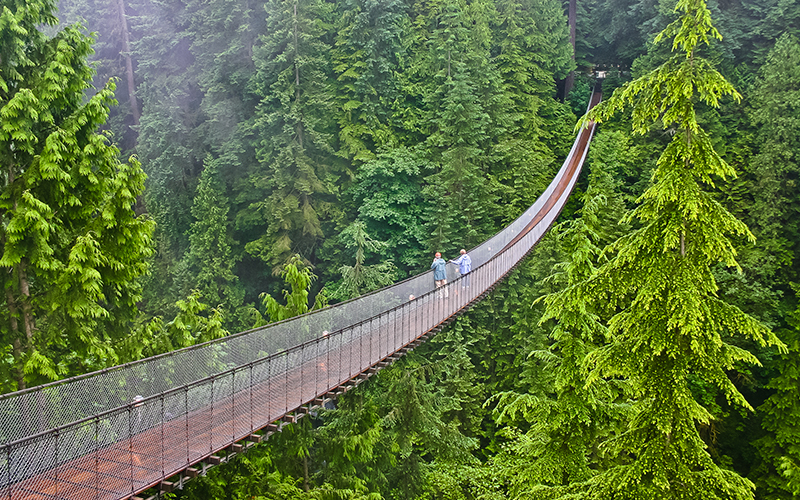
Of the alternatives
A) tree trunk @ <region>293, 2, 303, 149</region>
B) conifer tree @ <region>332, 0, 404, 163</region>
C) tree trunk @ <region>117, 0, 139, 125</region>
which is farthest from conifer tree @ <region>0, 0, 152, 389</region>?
tree trunk @ <region>117, 0, 139, 125</region>

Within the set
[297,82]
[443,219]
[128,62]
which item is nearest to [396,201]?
[443,219]

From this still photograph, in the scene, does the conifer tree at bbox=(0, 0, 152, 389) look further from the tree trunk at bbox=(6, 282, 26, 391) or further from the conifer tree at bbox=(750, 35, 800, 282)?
the conifer tree at bbox=(750, 35, 800, 282)

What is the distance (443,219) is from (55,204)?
12793 mm

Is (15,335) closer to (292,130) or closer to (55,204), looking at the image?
(55,204)

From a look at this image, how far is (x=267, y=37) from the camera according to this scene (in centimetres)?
2089

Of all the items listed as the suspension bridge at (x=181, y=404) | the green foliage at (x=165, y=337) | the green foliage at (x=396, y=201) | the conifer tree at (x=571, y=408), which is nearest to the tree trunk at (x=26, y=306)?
the green foliage at (x=165, y=337)

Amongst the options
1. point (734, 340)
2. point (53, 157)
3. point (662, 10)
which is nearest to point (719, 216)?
point (53, 157)

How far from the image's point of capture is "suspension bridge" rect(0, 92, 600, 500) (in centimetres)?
498

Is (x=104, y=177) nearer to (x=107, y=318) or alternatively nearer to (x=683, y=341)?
(x=107, y=318)

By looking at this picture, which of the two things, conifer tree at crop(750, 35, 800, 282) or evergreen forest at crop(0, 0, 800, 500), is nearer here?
evergreen forest at crop(0, 0, 800, 500)

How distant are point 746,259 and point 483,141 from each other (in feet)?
28.7

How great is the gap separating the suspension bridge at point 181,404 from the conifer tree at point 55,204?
1824mm

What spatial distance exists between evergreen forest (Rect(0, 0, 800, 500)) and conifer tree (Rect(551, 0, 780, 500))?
21 mm

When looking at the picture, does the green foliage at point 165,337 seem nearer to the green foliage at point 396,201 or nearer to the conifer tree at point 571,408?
the conifer tree at point 571,408
